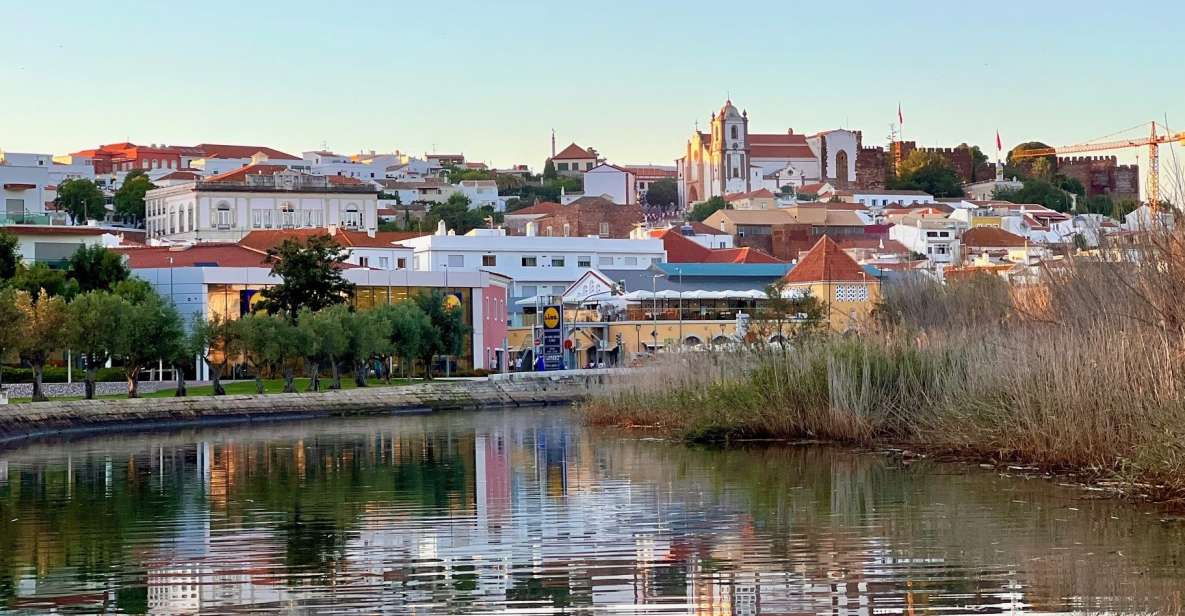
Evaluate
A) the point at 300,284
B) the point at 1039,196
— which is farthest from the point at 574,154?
the point at 300,284

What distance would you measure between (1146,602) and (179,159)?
174m

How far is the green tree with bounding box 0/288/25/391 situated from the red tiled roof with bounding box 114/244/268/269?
25.8 m

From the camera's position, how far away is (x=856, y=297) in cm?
7200

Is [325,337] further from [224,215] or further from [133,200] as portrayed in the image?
[133,200]

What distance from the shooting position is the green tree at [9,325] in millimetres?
39469

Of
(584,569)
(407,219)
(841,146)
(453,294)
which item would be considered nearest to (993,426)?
(584,569)

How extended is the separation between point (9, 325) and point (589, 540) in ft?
88.2

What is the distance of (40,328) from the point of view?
4188 centimetres

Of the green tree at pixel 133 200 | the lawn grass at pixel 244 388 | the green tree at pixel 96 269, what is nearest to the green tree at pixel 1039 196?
the green tree at pixel 133 200

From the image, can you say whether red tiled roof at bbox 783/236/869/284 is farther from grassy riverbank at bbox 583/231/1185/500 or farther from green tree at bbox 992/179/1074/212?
green tree at bbox 992/179/1074/212

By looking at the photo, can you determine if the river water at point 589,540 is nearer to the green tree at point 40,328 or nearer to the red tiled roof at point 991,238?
the green tree at point 40,328

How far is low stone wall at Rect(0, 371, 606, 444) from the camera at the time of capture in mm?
39969

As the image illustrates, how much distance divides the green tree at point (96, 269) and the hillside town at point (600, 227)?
1.47 metres

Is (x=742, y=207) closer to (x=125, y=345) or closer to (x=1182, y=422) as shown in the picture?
(x=125, y=345)
